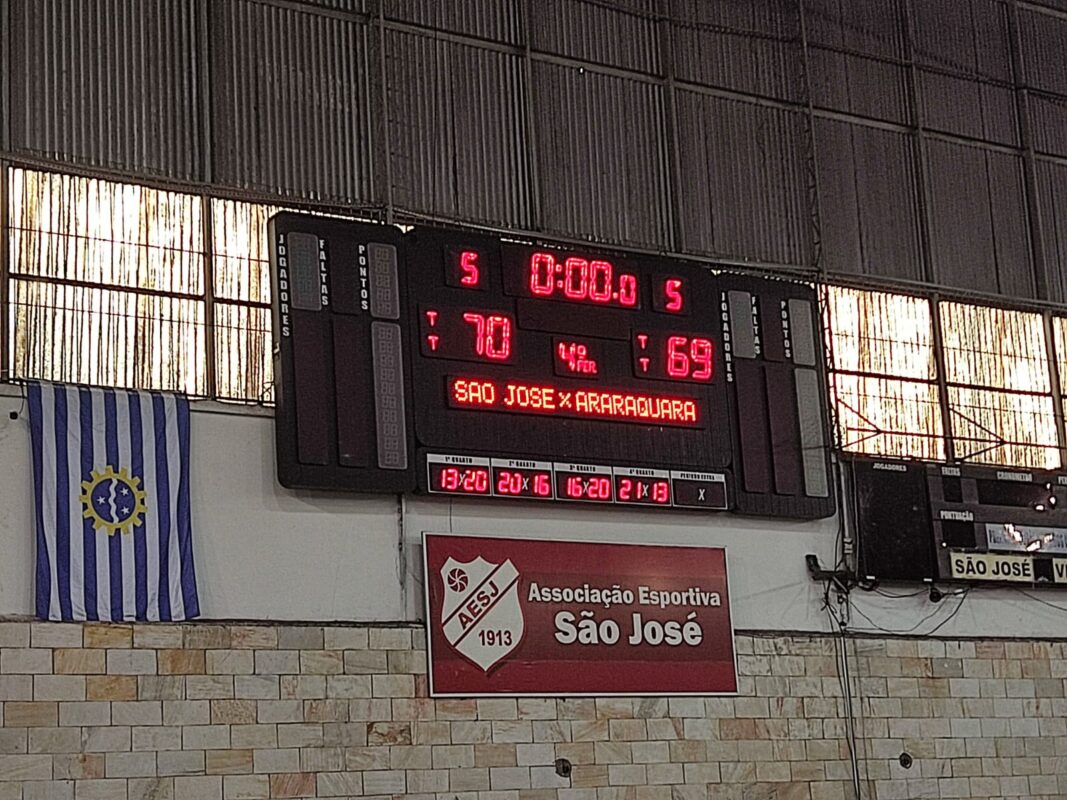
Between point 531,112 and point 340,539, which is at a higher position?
point 531,112

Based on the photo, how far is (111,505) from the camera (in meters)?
12.9

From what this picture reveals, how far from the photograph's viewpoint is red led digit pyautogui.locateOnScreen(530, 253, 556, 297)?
587 inches

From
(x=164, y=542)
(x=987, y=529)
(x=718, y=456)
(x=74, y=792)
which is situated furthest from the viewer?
(x=987, y=529)

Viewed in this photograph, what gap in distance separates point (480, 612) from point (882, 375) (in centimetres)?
530

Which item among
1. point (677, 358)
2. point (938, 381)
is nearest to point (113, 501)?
point (677, 358)

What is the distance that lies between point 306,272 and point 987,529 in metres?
7.12

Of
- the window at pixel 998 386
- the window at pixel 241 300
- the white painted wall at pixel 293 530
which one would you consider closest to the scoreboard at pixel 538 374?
the white painted wall at pixel 293 530

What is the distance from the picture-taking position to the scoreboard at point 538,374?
13797 mm

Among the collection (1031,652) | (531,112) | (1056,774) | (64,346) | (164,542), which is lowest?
(1056,774)

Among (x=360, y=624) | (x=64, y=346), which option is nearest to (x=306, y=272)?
(x=64, y=346)

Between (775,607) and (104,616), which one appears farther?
(775,607)

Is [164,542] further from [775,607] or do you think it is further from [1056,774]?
[1056,774]

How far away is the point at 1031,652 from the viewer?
677 inches

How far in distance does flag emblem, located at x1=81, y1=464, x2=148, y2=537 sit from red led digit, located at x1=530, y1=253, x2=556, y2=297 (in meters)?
3.79
